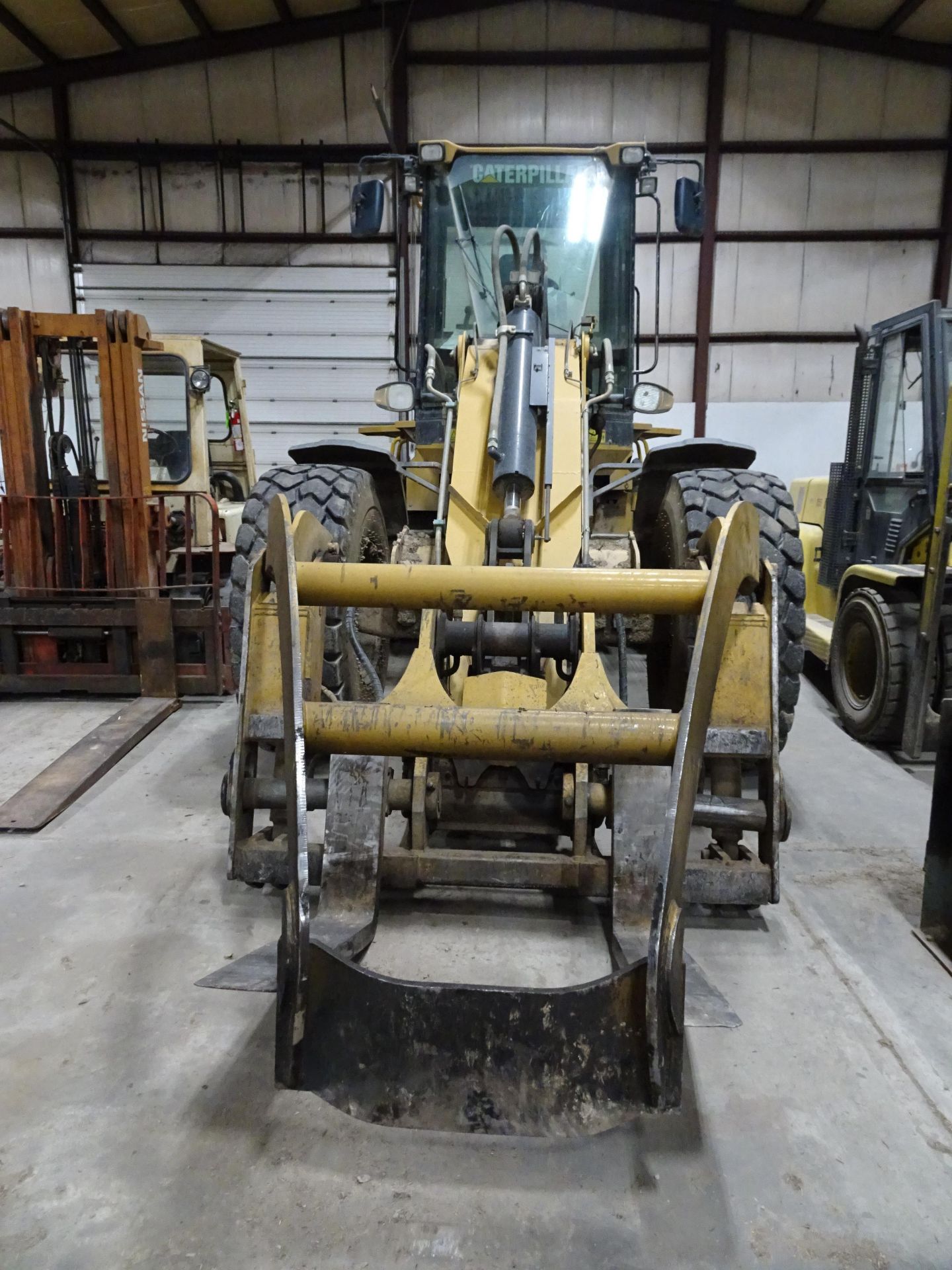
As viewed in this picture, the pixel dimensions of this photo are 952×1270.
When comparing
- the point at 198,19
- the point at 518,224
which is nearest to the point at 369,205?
the point at 518,224

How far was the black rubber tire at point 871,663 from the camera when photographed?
4.18 m

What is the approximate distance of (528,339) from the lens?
10.2ft

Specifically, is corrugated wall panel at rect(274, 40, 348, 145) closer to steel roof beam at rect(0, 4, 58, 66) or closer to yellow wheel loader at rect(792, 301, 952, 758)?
steel roof beam at rect(0, 4, 58, 66)

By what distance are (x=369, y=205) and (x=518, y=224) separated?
0.78 m

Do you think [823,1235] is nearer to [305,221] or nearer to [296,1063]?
[296,1063]

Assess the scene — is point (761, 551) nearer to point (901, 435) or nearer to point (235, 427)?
point (901, 435)

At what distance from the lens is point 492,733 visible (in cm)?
177

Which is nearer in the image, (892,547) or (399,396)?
(399,396)

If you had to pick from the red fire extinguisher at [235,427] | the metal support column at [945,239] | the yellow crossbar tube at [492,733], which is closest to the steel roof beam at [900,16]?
the metal support column at [945,239]

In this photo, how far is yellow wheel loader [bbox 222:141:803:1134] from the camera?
156 cm

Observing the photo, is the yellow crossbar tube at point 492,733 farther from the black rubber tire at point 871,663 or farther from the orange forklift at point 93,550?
the orange forklift at point 93,550

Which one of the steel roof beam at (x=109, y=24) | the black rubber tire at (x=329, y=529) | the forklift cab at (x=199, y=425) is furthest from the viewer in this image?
the steel roof beam at (x=109, y=24)

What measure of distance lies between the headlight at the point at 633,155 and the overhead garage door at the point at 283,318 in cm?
635

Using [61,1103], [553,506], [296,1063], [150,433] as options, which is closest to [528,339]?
[553,506]
